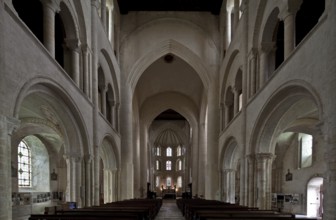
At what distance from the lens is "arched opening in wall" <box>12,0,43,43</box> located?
1313 centimetres

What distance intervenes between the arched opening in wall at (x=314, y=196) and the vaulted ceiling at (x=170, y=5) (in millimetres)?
14099

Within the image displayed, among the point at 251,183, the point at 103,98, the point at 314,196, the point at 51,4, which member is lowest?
the point at 314,196

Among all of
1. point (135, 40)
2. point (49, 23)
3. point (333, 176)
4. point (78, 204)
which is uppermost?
point (135, 40)

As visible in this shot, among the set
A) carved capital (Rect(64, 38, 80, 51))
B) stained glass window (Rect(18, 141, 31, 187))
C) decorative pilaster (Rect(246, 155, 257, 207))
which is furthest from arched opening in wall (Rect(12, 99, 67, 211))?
decorative pilaster (Rect(246, 155, 257, 207))

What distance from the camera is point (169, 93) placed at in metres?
34.6

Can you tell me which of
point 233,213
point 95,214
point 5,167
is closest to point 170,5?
point 233,213

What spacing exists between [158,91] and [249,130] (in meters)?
19.6

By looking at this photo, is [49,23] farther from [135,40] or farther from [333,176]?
[135,40]

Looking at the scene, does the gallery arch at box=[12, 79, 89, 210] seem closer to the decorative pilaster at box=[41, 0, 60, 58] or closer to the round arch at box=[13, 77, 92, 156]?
the round arch at box=[13, 77, 92, 156]

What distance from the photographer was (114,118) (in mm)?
22125

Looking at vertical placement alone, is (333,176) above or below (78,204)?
above

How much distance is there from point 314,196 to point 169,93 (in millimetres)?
18346

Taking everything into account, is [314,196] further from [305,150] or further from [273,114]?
[273,114]

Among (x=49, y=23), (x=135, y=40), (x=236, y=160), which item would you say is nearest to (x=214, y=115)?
(x=236, y=160)
